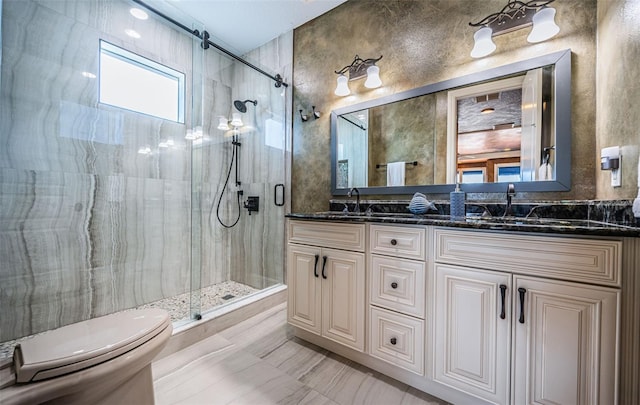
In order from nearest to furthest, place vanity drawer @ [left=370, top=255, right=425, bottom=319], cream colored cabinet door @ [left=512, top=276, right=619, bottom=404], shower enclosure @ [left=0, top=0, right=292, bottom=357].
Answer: cream colored cabinet door @ [left=512, top=276, right=619, bottom=404]
vanity drawer @ [left=370, top=255, right=425, bottom=319]
shower enclosure @ [left=0, top=0, right=292, bottom=357]

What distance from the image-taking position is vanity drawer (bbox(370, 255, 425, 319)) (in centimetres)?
123

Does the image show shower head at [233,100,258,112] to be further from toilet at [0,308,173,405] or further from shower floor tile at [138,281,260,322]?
toilet at [0,308,173,405]

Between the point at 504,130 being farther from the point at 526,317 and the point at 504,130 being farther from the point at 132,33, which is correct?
the point at 132,33

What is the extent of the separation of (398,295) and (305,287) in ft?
2.05

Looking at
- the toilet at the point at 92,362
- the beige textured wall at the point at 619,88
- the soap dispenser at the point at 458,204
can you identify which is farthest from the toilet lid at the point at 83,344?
the beige textured wall at the point at 619,88

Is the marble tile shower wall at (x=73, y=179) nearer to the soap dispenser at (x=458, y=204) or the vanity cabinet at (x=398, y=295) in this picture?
the vanity cabinet at (x=398, y=295)

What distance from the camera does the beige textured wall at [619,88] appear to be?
1015 millimetres

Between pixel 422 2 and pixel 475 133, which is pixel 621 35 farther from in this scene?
pixel 422 2

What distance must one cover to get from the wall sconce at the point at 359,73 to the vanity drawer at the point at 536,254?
1417mm

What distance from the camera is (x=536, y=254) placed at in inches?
38.0

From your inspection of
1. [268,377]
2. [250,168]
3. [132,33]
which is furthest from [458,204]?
[132,33]

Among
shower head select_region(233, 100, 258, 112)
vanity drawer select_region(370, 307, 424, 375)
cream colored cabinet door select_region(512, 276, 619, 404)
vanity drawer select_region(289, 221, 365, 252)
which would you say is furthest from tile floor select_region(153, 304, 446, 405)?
shower head select_region(233, 100, 258, 112)

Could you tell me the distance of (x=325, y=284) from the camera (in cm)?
157

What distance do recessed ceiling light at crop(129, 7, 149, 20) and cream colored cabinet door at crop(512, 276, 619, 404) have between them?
3166mm
